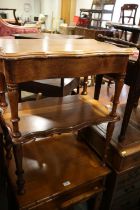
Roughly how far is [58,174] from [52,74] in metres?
0.61

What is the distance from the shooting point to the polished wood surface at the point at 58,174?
98cm

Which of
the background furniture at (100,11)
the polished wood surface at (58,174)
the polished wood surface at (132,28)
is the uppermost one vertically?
the background furniture at (100,11)

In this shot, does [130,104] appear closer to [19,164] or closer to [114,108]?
[114,108]

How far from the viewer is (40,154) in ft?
3.93

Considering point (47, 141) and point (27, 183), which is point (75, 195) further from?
point (47, 141)

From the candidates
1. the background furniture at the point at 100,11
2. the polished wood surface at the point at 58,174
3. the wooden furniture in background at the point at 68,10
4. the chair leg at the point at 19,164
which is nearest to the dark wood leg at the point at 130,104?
the polished wood surface at the point at 58,174

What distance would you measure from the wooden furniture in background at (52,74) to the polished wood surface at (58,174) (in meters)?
0.09

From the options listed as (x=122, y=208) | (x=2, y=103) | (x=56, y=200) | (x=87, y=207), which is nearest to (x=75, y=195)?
(x=56, y=200)

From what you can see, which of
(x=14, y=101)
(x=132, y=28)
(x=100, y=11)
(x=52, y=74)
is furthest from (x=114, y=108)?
(x=100, y=11)

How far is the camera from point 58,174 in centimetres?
109

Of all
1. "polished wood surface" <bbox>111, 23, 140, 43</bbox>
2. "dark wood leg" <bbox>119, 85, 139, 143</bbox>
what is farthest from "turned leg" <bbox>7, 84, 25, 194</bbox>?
"polished wood surface" <bbox>111, 23, 140, 43</bbox>

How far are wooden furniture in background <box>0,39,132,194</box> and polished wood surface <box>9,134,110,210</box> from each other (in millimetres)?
86

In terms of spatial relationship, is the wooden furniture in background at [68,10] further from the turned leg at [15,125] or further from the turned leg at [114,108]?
the turned leg at [15,125]

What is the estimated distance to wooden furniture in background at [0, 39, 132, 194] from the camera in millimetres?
687
